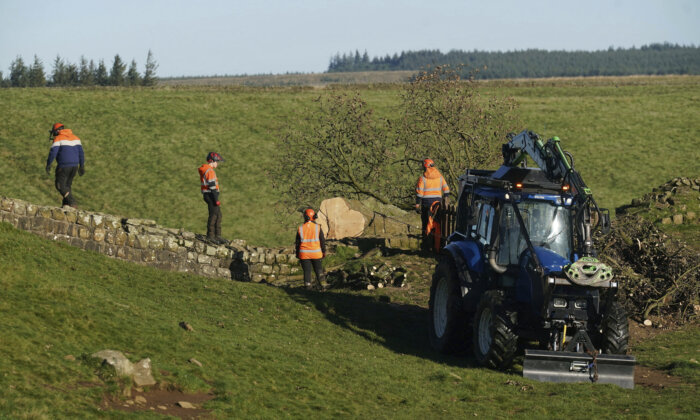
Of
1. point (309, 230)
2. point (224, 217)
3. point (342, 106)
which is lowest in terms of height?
point (224, 217)

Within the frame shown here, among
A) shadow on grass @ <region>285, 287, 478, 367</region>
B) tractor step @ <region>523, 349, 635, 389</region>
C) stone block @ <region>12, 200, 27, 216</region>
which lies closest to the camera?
tractor step @ <region>523, 349, 635, 389</region>

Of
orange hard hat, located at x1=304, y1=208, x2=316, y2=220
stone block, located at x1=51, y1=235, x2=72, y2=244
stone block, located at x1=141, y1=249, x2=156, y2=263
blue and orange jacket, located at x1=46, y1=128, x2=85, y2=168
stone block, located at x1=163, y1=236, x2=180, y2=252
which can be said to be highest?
blue and orange jacket, located at x1=46, y1=128, x2=85, y2=168

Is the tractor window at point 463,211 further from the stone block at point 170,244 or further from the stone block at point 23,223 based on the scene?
the stone block at point 23,223

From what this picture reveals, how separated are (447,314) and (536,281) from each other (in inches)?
87.7

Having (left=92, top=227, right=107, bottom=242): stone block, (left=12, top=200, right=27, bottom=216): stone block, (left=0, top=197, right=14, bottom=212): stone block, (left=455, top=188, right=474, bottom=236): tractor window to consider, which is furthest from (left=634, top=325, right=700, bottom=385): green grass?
(left=0, top=197, right=14, bottom=212): stone block

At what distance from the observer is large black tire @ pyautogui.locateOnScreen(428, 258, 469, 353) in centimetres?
1420

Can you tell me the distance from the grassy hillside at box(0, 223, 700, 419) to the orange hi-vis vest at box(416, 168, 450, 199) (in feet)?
18.1

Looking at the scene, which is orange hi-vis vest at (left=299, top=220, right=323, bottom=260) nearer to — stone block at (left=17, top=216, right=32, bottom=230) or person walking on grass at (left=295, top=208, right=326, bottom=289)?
person walking on grass at (left=295, top=208, right=326, bottom=289)

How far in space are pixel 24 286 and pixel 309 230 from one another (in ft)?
26.9

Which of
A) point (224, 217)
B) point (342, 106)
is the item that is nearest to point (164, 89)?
point (224, 217)

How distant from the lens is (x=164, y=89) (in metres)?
64.6

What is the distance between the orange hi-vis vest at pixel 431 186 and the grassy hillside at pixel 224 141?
14772mm

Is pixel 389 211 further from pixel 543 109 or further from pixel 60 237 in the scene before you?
pixel 543 109

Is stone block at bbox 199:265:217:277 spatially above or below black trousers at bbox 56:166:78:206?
below
